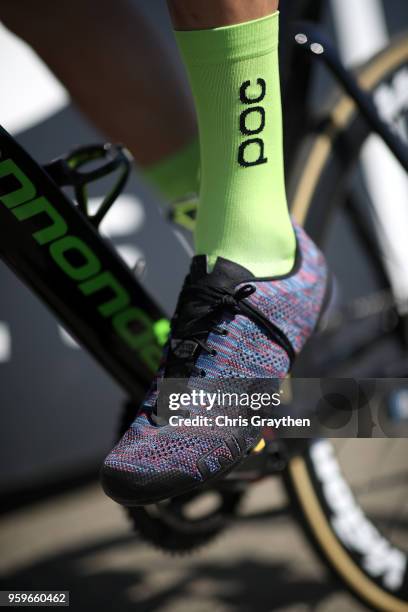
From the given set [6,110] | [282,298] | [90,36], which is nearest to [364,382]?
Result: [282,298]

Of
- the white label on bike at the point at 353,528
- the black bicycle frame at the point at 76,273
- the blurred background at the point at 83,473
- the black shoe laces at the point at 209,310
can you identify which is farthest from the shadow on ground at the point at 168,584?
the black shoe laces at the point at 209,310

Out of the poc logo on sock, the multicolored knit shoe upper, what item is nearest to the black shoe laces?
the multicolored knit shoe upper

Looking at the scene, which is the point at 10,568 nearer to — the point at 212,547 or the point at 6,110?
the point at 212,547

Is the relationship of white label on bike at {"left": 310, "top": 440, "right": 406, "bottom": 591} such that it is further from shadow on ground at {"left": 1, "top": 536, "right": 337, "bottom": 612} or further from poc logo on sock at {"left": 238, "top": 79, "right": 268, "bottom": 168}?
poc logo on sock at {"left": 238, "top": 79, "right": 268, "bottom": 168}

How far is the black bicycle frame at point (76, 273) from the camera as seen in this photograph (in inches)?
28.1

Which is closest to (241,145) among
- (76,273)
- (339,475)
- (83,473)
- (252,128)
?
(252,128)

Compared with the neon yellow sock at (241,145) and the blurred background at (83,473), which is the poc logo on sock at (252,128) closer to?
the neon yellow sock at (241,145)

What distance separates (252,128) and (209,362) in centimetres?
25

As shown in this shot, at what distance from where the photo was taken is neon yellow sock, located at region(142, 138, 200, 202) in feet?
2.97

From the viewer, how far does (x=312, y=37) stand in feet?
2.83

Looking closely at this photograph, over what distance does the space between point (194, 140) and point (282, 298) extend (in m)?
0.34

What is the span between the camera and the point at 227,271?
665 millimetres

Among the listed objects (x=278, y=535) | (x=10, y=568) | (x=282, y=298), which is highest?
(x=282, y=298)

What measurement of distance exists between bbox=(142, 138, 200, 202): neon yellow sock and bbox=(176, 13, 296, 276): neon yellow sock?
0.70 feet
